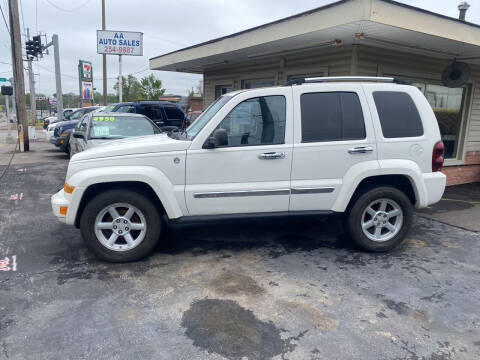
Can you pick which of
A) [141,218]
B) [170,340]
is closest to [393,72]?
[141,218]

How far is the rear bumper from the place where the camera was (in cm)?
454

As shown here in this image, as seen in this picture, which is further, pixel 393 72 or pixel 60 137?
pixel 60 137

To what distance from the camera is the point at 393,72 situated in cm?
768

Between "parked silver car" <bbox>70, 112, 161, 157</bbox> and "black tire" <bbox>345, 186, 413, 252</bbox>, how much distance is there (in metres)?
5.24

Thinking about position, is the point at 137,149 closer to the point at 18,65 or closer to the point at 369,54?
the point at 369,54

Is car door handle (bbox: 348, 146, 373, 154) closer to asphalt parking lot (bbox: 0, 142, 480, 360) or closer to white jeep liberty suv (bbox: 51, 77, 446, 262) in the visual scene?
white jeep liberty suv (bbox: 51, 77, 446, 262)

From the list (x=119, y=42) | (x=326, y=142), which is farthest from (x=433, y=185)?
(x=119, y=42)

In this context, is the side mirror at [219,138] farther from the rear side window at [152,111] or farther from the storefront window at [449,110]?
the rear side window at [152,111]

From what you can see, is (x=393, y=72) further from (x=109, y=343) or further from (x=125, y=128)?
(x=109, y=343)

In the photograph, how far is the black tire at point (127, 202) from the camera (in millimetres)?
4066

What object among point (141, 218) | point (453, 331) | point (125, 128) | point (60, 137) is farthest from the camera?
point (60, 137)

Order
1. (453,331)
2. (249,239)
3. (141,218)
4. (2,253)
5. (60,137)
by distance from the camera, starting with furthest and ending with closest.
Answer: (60,137)
(249,239)
(2,253)
(141,218)
(453,331)

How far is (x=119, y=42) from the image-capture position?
60.1 feet

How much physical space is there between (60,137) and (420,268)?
→ 12466mm
